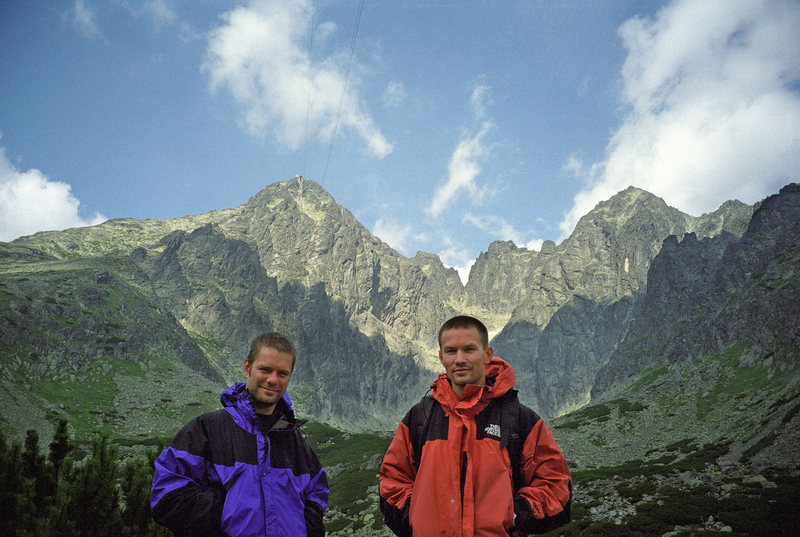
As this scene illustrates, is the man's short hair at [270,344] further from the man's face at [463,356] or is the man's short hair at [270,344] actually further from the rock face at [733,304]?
the rock face at [733,304]

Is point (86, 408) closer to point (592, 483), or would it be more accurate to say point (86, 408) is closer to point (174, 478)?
point (592, 483)

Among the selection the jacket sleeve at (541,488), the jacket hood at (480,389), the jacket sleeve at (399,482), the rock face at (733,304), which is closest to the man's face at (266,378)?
the jacket sleeve at (399,482)

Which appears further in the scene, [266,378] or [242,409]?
[266,378]

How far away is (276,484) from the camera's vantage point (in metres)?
5.07

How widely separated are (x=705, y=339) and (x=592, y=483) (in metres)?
114

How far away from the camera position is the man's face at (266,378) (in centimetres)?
538

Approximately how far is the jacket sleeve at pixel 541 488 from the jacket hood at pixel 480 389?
617 millimetres

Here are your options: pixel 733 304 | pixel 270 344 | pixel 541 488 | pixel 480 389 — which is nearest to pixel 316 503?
pixel 270 344

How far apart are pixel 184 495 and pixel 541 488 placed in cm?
407

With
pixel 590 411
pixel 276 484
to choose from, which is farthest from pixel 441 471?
pixel 590 411

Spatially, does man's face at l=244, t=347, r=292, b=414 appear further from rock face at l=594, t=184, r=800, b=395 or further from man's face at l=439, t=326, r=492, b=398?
rock face at l=594, t=184, r=800, b=395

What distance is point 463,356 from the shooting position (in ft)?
17.2

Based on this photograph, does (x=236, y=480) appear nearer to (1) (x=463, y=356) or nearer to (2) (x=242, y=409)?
(2) (x=242, y=409)

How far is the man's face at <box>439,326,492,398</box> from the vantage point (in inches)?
205
